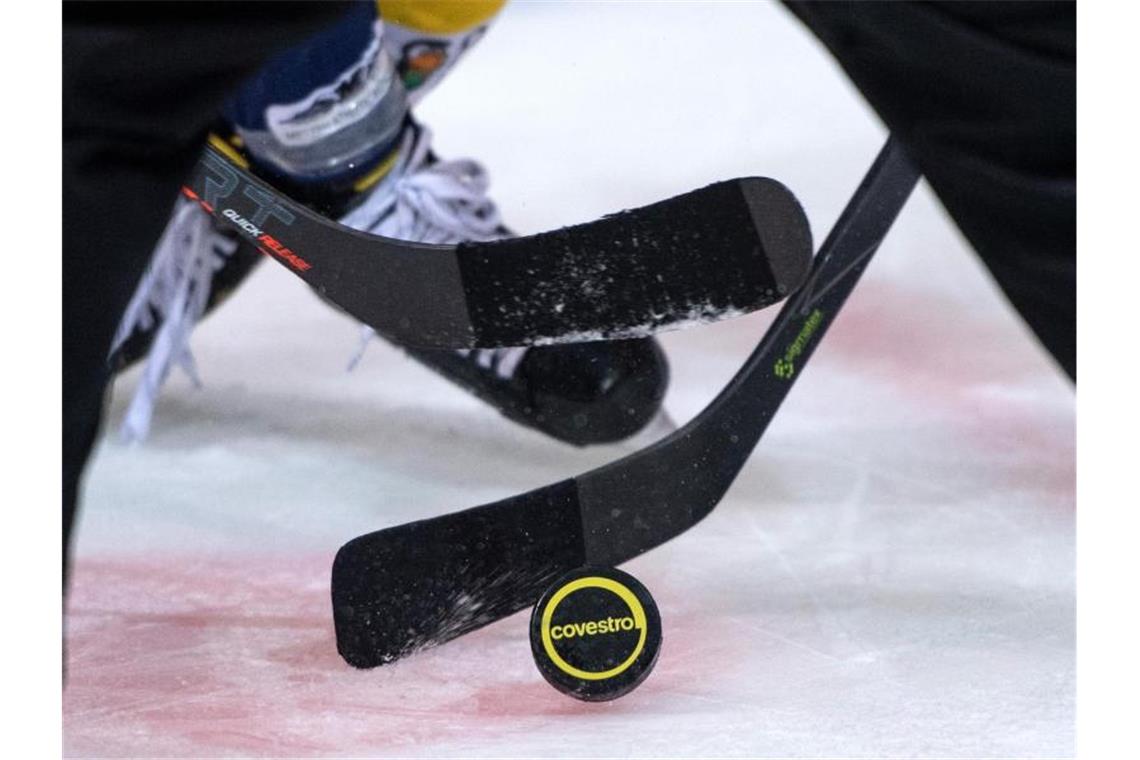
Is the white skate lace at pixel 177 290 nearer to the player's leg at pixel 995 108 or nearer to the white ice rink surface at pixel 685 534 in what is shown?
the white ice rink surface at pixel 685 534

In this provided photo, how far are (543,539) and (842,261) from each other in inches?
10.9

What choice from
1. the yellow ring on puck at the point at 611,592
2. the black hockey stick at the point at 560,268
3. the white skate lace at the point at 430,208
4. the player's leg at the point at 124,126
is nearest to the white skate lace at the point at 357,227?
the white skate lace at the point at 430,208

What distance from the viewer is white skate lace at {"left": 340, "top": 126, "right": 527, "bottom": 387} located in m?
1.22

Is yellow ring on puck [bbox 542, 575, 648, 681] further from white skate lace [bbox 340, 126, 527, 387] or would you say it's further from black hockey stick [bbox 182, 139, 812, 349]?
white skate lace [bbox 340, 126, 527, 387]

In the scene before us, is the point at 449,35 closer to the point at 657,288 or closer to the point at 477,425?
the point at 477,425

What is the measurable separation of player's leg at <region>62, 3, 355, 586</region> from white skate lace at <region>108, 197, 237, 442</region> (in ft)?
Answer: 2.39

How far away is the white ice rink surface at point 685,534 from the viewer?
2.45 ft

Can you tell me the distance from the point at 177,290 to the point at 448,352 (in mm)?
253

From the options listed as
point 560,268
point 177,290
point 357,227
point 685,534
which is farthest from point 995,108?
point 177,290

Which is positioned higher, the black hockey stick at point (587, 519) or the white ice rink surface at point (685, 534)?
the black hockey stick at point (587, 519)

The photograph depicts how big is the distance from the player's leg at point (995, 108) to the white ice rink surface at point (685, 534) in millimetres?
227

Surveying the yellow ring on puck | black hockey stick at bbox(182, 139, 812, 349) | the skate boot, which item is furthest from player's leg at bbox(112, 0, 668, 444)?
the yellow ring on puck

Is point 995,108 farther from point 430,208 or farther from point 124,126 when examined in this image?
point 430,208

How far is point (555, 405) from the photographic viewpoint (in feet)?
4.11
